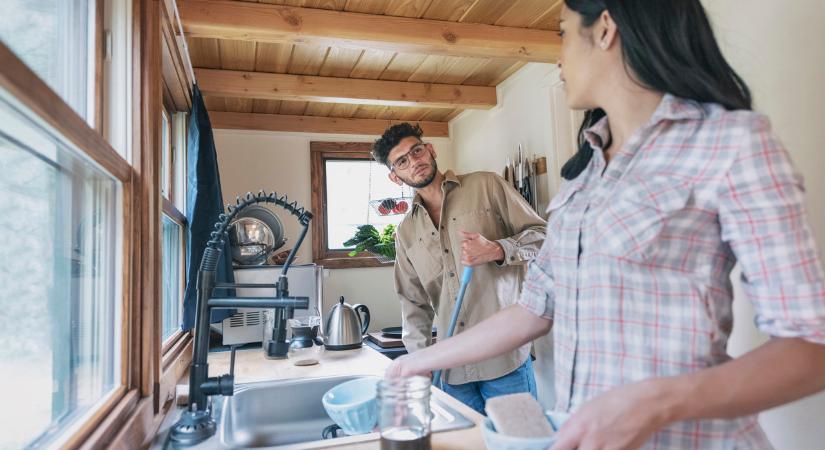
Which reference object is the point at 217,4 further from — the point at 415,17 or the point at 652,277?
the point at 652,277

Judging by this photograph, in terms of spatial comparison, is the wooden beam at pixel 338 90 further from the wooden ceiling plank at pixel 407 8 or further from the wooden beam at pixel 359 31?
the wooden ceiling plank at pixel 407 8

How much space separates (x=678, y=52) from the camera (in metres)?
0.70

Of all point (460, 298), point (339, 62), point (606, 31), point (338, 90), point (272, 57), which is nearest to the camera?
point (606, 31)

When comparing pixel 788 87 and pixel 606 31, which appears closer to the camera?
pixel 606 31

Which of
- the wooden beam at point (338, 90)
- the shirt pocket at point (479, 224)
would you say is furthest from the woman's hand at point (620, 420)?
the wooden beam at point (338, 90)

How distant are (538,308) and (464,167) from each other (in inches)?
130

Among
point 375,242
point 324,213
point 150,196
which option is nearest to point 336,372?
point 150,196

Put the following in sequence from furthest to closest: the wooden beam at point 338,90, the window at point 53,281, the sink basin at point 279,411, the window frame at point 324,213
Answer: the window frame at point 324,213
the wooden beam at point 338,90
the sink basin at point 279,411
the window at point 53,281

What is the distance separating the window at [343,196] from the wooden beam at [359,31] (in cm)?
161

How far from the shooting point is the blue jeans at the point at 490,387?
1974mm

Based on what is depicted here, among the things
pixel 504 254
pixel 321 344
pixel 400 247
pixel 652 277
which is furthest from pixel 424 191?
pixel 652 277

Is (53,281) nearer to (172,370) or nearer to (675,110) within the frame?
(172,370)

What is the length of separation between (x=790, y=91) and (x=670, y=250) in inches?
36.2

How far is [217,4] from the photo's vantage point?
222 cm
